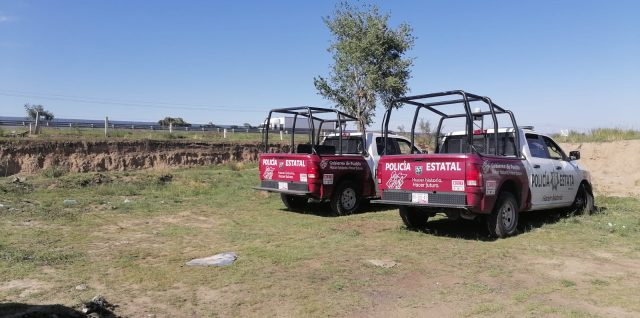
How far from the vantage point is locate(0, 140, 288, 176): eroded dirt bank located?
71.1ft

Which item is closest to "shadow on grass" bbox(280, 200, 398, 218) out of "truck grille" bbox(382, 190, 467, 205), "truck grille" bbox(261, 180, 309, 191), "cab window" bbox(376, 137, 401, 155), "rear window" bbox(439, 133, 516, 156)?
"truck grille" bbox(261, 180, 309, 191)

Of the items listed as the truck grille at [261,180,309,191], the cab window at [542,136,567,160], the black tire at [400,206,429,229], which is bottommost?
the black tire at [400,206,429,229]

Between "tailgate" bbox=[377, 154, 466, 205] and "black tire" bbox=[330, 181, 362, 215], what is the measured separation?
243 cm

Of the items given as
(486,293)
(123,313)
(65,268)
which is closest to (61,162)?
(65,268)

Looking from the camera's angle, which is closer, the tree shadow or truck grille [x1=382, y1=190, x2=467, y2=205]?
Answer: the tree shadow

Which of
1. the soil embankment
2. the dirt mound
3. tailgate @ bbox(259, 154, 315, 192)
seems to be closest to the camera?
tailgate @ bbox(259, 154, 315, 192)

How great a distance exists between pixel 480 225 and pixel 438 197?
2.20 meters

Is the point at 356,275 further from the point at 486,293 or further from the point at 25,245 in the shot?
the point at 25,245

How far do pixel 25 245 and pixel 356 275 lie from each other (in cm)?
515

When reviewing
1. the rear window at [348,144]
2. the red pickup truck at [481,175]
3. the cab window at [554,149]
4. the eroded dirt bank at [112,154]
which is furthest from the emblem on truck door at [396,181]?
the eroded dirt bank at [112,154]

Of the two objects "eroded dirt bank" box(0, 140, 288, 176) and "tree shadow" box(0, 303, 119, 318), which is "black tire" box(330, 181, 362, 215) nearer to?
"tree shadow" box(0, 303, 119, 318)

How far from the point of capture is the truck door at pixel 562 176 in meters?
9.63

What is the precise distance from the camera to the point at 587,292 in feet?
17.8

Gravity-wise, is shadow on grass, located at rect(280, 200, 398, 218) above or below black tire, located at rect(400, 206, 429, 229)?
below
